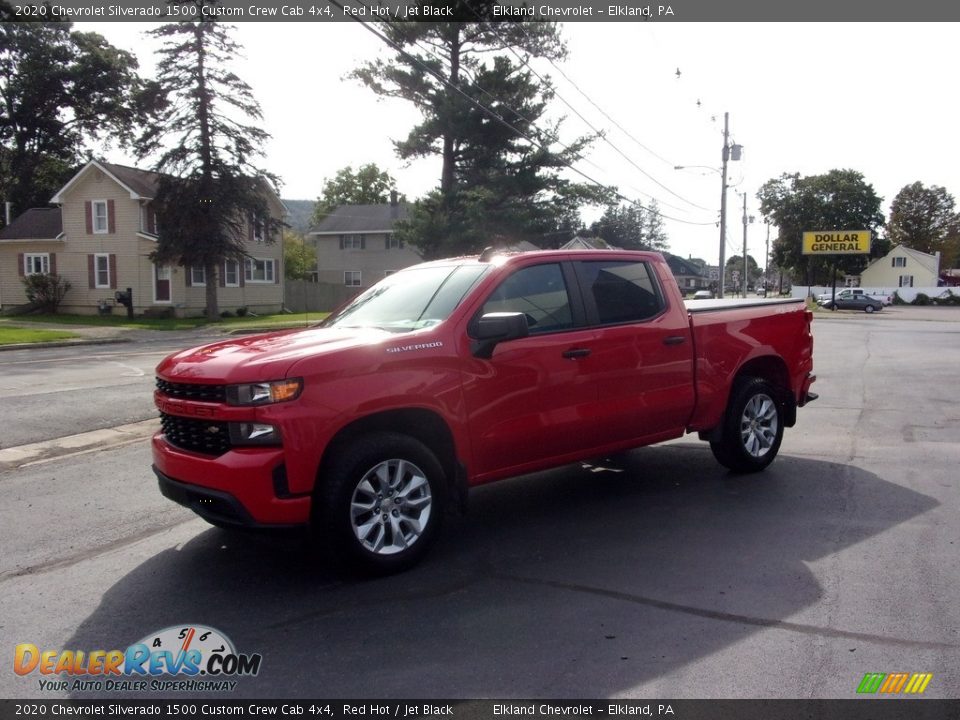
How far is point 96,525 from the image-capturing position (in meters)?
5.99

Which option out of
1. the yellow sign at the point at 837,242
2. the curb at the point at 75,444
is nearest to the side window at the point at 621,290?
the curb at the point at 75,444

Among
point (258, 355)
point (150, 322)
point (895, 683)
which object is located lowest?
point (895, 683)

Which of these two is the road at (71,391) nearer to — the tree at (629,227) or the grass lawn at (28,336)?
the grass lawn at (28,336)

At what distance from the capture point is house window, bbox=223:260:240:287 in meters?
41.6

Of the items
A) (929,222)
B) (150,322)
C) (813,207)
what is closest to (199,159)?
(150,322)

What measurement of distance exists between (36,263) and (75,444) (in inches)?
1446

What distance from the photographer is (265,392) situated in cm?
450

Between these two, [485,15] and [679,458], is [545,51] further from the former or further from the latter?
[679,458]

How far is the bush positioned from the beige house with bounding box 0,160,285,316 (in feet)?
1.16

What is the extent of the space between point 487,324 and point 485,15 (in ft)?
103

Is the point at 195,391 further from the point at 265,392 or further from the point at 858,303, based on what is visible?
the point at 858,303

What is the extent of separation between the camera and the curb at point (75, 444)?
8242 millimetres

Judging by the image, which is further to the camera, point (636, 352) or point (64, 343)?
point (64, 343)

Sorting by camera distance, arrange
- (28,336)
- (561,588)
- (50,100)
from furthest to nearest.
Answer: (50,100)
(28,336)
(561,588)
